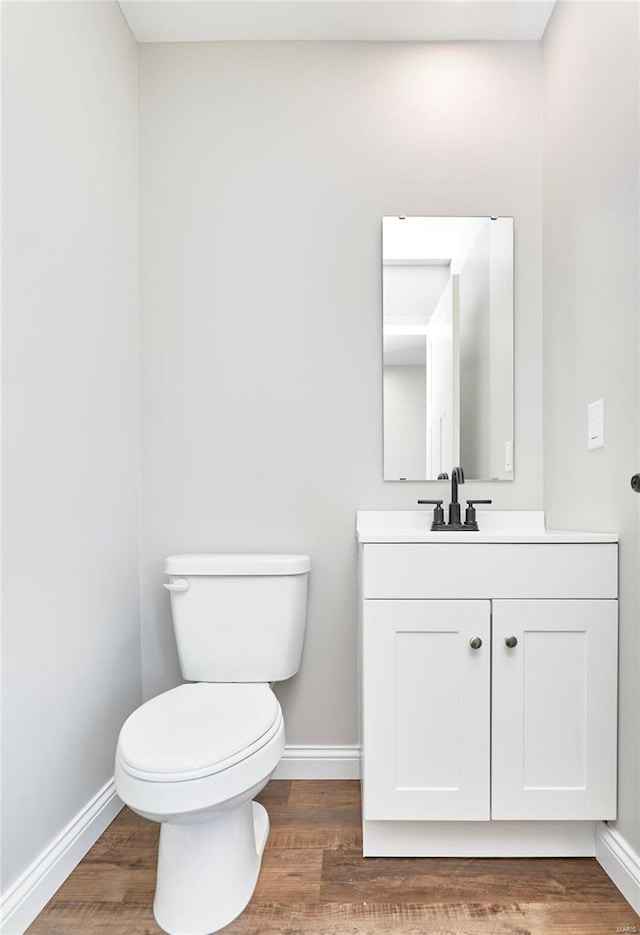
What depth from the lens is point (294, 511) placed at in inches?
78.4

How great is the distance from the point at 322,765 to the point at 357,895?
59cm

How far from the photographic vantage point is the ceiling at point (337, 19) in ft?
6.07

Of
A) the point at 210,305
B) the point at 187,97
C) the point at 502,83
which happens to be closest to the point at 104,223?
the point at 210,305

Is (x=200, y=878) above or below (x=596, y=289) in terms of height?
below

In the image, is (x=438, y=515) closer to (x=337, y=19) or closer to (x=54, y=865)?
(x=54, y=865)

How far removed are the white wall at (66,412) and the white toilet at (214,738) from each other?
220 mm

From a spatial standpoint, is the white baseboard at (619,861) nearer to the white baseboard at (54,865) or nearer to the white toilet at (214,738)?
the white toilet at (214,738)

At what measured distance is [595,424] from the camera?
62.0 inches

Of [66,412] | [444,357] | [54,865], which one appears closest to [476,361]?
[444,357]

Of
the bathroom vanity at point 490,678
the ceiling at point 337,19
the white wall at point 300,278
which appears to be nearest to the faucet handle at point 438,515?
the white wall at point 300,278

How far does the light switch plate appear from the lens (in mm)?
1539

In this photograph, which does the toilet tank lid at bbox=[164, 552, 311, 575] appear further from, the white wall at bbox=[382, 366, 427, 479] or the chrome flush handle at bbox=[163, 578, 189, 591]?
the white wall at bbox=[382, 366, 427, 479]

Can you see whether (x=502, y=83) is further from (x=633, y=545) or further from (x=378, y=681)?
(x=378, y=681)

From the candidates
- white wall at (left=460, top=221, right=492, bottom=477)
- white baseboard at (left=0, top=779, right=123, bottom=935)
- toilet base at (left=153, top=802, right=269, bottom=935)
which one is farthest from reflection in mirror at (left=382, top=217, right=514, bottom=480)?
white baseboard at (left=0, top=779, right=123, bottom=935)
